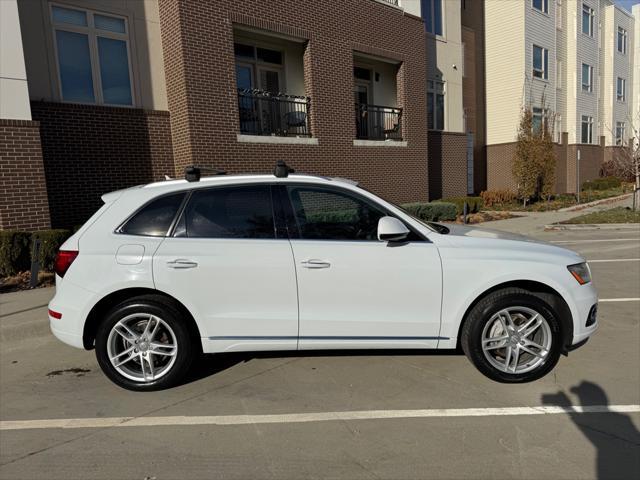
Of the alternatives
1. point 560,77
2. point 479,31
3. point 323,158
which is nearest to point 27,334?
point 323,158

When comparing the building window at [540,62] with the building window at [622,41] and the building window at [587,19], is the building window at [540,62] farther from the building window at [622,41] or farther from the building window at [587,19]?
the building window at [622,41]

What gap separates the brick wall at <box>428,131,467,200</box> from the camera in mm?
18594

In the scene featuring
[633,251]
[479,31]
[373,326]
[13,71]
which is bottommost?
[633,251]

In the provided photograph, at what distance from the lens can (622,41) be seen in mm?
35500

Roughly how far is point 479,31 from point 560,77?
646cm

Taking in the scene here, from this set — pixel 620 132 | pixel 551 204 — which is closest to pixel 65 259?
pixel 551 204

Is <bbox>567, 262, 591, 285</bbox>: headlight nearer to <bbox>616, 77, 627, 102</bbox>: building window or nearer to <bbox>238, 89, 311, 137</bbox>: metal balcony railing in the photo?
<bbox>238, 89, 311, 137</bbox>: metal balcony railing

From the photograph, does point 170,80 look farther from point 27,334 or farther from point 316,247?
point 316,247

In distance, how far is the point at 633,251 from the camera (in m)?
9.79

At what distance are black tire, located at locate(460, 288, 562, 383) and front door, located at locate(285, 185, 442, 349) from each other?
0.92 ft

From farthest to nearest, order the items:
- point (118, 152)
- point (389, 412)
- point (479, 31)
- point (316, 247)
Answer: point (479, 31)
point (118, 152)
point (316, 247)
point (389, 412)

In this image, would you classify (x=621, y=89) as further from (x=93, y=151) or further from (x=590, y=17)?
(x=93, y=151)

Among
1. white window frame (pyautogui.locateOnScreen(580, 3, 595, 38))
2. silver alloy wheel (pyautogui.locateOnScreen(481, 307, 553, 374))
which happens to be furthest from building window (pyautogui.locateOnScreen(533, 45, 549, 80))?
silver alloy wheel (pyautogui.locateOnScreen(481, 307, 553, 374))

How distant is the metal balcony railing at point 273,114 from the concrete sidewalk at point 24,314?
668 cm
